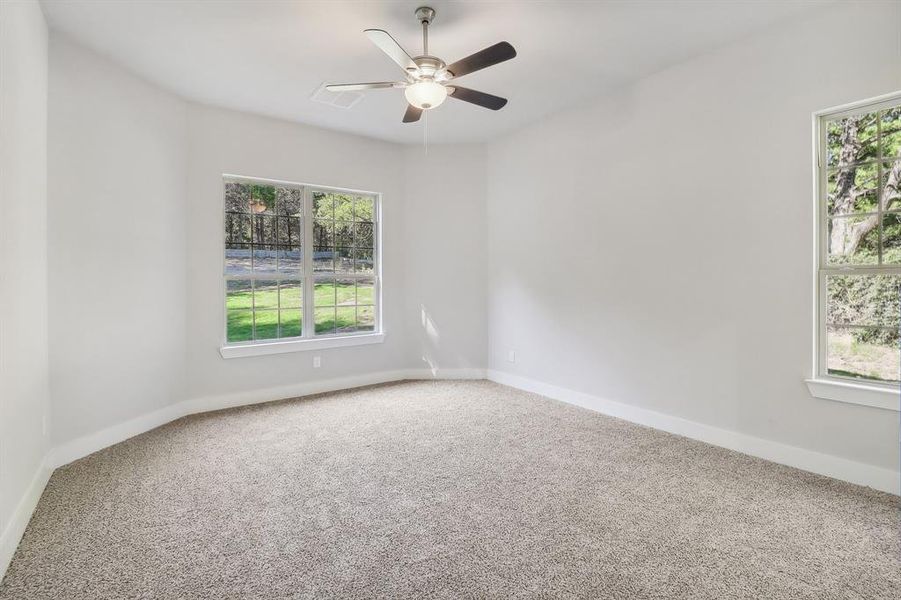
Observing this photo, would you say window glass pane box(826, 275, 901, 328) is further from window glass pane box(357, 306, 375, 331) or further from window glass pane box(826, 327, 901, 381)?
window glass pane box(357, 306, 375, 331)

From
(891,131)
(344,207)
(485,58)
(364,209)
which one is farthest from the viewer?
(364,209)

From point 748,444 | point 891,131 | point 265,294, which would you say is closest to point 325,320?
point 265,294

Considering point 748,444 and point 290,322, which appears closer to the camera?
point 748,444

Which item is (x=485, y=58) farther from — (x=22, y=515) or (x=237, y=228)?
(x=22, y=515)

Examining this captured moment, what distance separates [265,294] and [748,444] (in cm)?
427

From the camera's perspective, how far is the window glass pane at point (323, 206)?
4.87m

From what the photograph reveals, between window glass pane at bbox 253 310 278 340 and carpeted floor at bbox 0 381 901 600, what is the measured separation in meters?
1.23

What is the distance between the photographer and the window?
2564 millimetres

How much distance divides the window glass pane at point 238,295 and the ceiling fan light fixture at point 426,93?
2683mm

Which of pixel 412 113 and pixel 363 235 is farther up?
pixel 412 113

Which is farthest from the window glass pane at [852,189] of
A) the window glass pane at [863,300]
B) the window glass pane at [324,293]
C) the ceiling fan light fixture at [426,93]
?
the window glass pane at [324,293]

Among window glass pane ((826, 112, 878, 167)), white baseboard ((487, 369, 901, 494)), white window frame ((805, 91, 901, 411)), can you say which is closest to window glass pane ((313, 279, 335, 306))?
white baseboard ((487, 369, 901, 494))

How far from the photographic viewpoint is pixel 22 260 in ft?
7.57

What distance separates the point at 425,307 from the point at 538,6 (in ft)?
11.1
